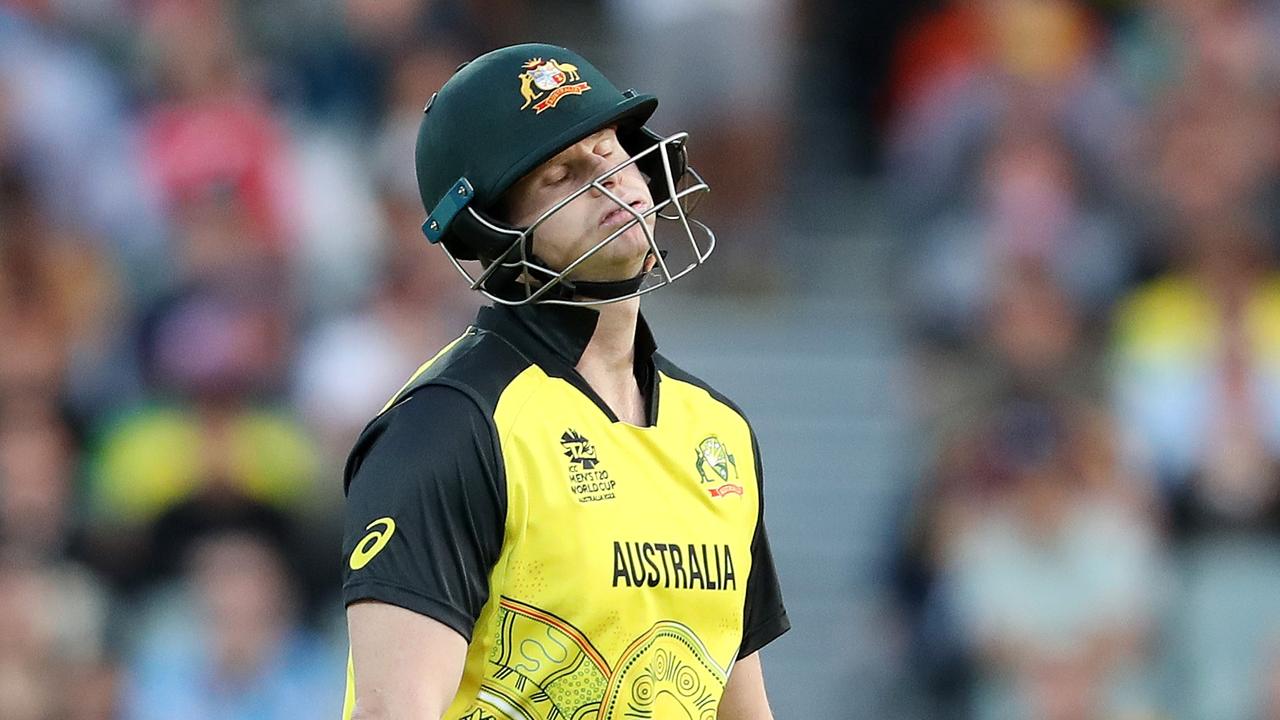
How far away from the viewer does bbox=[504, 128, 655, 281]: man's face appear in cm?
334

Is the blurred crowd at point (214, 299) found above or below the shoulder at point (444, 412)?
above

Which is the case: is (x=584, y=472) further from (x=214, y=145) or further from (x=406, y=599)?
(x=214, y=145)

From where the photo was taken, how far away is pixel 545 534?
3.15 meters

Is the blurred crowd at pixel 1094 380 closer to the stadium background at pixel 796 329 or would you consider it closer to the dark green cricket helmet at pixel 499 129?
the stadium background at pixel 796 329

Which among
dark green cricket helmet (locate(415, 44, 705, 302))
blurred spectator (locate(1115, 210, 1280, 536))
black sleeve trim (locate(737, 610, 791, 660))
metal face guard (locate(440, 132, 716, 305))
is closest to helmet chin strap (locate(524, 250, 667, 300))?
metal face guard (locate(440, 132, 716, 305))

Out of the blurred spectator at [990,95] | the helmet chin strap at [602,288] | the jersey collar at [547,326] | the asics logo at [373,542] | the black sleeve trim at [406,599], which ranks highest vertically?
the blurred spectator at [990,95]

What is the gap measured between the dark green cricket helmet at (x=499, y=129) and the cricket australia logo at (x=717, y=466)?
1.42 ft

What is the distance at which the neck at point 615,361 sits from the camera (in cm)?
345

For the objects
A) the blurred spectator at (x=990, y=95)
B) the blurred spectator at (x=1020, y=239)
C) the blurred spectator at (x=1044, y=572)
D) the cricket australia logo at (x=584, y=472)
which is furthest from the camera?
the blurred spectator at (x=990, y=95)

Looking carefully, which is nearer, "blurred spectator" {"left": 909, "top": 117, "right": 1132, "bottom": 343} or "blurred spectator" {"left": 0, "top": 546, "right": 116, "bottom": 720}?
"blurred spectator" {"left": 0, "top": 546, "right": 116, "bottom": 720}

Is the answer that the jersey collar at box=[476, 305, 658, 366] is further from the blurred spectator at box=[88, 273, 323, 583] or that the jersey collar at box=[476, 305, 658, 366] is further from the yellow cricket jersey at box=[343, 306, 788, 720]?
the blurred spectator at box=[88, 273, 323, 583]

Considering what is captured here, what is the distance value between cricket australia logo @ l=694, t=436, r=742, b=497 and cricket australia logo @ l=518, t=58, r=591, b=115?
0.63 meters

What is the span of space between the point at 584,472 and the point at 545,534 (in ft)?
0.43

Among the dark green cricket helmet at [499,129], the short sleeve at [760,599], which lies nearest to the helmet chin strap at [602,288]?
the dark green cricket helmet at [499,129]
